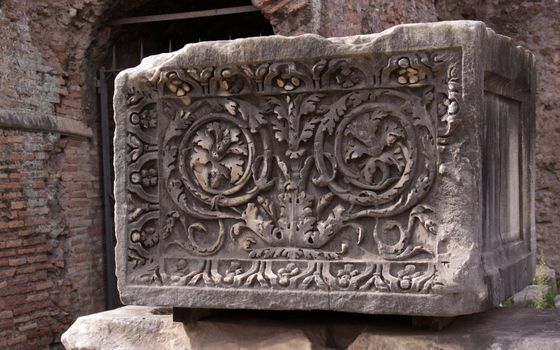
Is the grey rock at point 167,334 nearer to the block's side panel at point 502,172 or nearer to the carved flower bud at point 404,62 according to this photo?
the block's side panel at point 502,172

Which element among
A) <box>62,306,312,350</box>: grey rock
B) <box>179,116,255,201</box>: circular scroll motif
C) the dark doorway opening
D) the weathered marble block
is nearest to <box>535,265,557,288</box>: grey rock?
the dark doorway opening

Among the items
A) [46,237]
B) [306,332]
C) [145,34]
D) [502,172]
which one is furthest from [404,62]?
[145,34]

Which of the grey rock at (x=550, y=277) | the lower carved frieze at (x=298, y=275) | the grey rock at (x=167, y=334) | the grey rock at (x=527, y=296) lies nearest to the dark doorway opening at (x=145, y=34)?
the grey rock at (x=527, y=296)

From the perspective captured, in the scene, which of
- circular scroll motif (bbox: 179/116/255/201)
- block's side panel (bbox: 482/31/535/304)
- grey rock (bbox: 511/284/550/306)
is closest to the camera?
block's side panel (bbox: 482/31/535/304)

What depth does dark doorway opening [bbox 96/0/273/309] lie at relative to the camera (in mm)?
7082

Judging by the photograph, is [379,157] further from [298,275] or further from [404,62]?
[298,275]

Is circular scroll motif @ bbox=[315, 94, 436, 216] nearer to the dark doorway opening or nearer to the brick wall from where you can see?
the dark doorway opening

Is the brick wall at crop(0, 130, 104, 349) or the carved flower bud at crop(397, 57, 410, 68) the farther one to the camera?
the brick wall at crop(0, 130, 104, 349)

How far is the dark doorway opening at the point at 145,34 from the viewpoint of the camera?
7082 mm

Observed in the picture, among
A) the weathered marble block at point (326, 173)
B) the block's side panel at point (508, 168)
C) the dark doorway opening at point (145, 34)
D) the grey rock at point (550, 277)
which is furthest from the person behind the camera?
the dark doorway opening at point (145, 34)

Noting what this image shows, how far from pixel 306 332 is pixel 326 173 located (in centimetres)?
59

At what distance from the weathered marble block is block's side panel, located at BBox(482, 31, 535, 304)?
12 mm

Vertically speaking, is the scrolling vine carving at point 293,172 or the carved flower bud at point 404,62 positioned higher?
the carved flower bud at point 404,62

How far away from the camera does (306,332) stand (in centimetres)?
287
